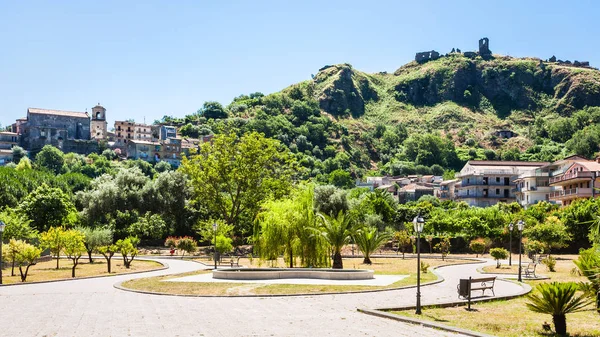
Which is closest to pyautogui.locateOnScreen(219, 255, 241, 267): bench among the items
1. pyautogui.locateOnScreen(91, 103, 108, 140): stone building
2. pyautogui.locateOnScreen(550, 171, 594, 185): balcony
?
pyautogui.locateOnScreen(550, 171, 594, 185): balcony

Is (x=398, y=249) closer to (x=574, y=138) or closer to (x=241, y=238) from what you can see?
(x=241, y=238)

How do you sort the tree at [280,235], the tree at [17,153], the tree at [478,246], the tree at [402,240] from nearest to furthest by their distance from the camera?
1. the tree at [280,235]
2. the tree at [478,246]
3. the tree at [402,240]
4. the tree at [17,153]

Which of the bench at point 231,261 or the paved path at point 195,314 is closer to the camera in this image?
the paved path at point 195,314

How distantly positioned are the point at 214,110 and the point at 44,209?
14519 centimetres

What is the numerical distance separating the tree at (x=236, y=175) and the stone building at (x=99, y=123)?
126068 millimetres

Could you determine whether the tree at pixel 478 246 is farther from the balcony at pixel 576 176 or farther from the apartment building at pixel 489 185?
the apartment building at pixel 489 185

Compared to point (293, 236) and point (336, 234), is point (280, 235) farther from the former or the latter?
point (336, 234)

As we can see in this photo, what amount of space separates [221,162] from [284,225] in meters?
A: 20.3

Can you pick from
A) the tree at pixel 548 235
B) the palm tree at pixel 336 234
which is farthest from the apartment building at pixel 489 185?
the palm tree at pixel 336 234

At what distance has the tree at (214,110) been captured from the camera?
19488cm

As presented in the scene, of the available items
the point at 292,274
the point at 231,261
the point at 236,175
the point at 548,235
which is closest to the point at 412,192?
the point at 236,175

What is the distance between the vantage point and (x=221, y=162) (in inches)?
2082

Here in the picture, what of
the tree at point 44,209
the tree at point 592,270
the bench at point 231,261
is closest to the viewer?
the tree at point 592,270

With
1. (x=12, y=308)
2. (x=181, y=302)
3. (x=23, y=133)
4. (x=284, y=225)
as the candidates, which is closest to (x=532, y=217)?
(x=284, y=225)
